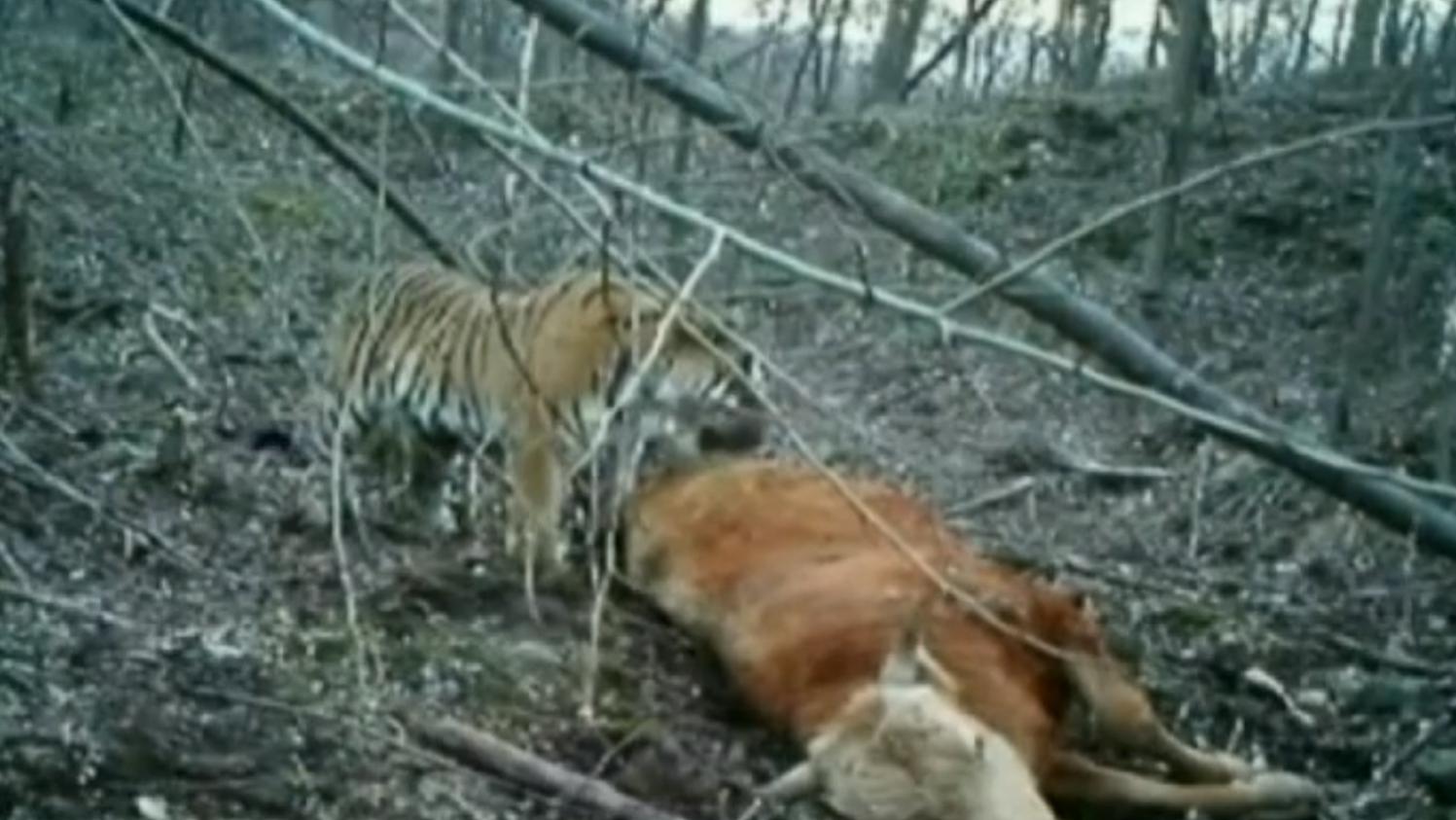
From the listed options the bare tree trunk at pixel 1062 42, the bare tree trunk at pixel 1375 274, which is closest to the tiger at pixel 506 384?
the bare tree trunk at pixel 1375 274

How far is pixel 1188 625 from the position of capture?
27.6 feet

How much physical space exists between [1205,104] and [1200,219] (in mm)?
3254

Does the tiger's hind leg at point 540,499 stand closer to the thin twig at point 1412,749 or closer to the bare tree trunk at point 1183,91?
the thin twig at point 1412,749

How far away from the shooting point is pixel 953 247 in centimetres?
604

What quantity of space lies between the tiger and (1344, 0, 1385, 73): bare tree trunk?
15.3 metres

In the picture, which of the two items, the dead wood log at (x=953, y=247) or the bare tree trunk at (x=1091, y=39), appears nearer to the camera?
the dead wood log at (x=953, y=247)

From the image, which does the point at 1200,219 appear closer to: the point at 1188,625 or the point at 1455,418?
the point at 1455,418

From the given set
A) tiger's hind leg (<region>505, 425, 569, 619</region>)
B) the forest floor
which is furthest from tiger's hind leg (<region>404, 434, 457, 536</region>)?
tiger's hind leg (<region>505, 425, 569, 619</region>)

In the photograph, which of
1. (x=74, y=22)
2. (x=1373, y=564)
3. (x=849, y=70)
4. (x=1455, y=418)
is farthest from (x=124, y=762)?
(x=849, y=70)

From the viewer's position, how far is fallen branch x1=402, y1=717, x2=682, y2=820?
6.03 metres

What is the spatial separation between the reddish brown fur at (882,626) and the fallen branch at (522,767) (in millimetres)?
720

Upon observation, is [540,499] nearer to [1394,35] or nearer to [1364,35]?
[1394,35]

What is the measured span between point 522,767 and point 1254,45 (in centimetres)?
2280

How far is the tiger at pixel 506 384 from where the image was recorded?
303 inches
